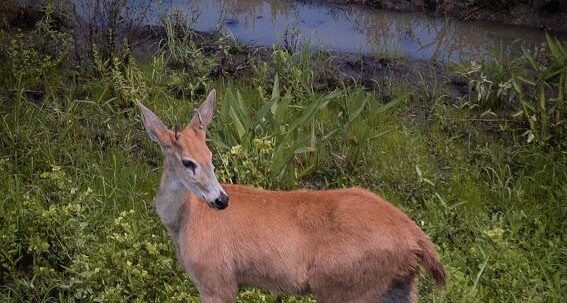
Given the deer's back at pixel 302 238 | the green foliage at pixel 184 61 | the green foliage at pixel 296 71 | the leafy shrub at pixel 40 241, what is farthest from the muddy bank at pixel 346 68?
the deer's back at pixel 302 238

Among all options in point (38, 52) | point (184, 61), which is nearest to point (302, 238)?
point (184, 61)

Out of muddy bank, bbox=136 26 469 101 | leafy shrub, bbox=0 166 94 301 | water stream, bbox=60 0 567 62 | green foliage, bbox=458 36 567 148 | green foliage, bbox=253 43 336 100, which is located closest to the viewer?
leafy shrub, bbox=0 166 94 301

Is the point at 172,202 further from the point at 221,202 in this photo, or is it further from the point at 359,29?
the point at 359,29

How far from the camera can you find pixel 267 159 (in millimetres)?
5668

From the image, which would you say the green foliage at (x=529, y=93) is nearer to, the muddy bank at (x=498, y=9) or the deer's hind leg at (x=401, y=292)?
the muddy bank at (x=498, y=9)

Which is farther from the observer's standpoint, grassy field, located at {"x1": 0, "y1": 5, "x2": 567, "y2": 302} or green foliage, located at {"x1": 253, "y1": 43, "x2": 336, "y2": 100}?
green foliage, located at {"x1": 253, "y1": 43, "x2": 336, "y2": 100}

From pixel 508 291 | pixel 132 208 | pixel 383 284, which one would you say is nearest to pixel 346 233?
pixel 383 284

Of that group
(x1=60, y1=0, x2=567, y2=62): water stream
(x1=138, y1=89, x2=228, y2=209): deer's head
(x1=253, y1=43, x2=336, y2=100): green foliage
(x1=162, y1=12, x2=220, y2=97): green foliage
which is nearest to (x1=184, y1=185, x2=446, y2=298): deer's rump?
(x1=138, y1=89, x2=228, y2=209): deer's head

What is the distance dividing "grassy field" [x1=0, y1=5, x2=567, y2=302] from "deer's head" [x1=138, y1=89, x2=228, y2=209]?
0.83 meters

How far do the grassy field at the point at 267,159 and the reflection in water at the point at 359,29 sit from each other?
91 cm

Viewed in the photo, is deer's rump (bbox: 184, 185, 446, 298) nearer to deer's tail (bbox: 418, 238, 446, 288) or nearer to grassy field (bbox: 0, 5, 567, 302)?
deer's tail (bbox: 418, 238, 446, 288)

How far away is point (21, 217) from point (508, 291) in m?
2.88

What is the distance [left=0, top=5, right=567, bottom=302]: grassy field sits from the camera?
16.0 ft

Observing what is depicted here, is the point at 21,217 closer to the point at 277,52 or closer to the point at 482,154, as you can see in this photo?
Answer: the point at 277,52
